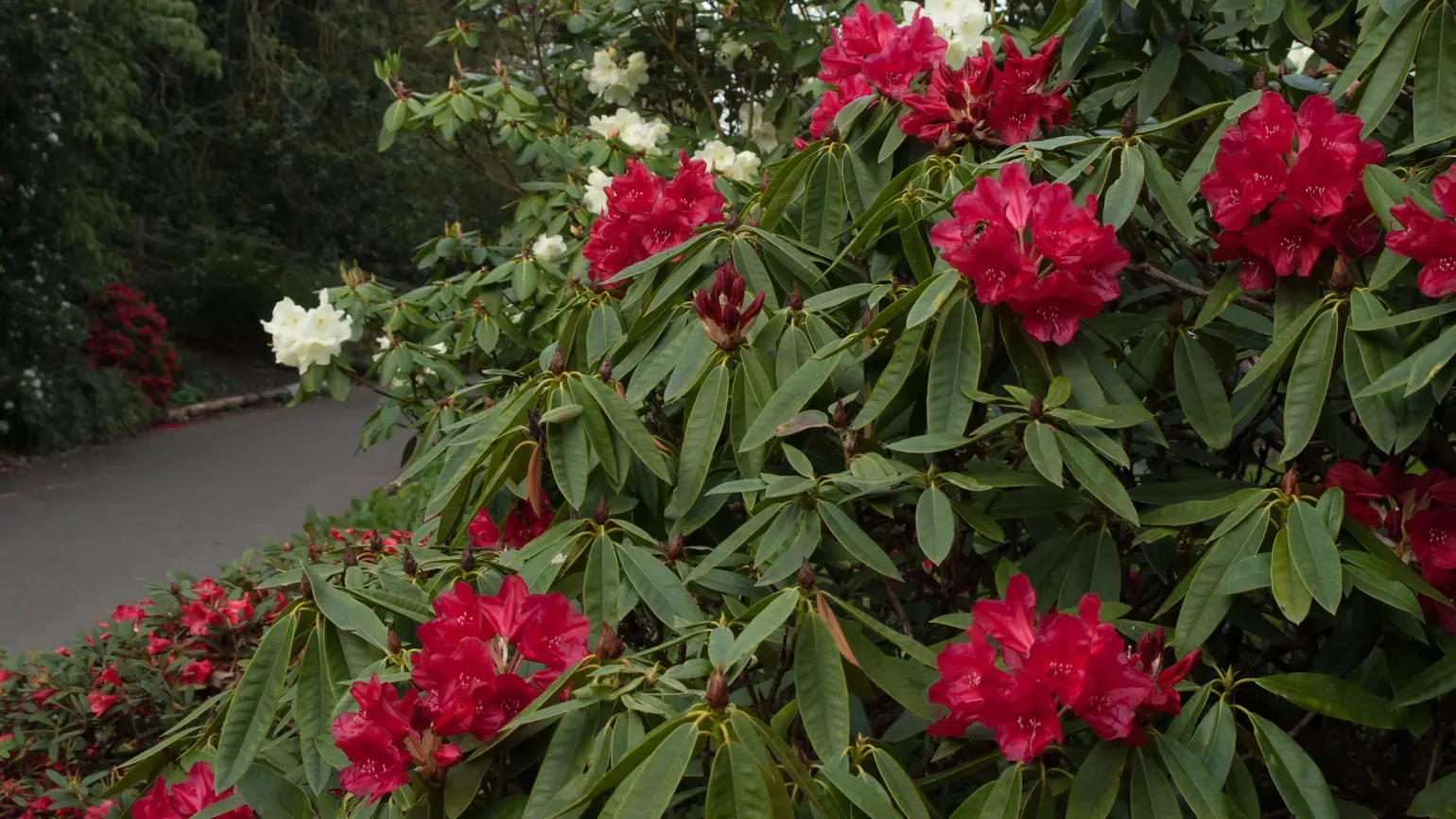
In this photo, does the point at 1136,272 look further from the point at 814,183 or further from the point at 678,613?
the point at 678,613

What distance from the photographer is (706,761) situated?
1240 mm

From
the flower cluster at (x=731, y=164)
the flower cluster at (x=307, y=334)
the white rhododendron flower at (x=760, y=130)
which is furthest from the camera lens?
the white rhododendron flower at (x=760, y=130)

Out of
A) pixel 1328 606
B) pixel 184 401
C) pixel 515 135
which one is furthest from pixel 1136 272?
Result: pixel 184 401

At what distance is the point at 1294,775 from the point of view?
111 centimetres

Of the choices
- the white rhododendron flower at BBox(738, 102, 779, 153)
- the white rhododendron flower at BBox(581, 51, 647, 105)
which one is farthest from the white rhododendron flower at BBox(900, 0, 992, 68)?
the white rhododendron flower at BBox(581, 51, 647, 105)

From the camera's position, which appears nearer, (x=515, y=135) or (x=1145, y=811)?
(x=1145, y=811)

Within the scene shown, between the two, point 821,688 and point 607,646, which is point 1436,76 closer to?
point 821,688

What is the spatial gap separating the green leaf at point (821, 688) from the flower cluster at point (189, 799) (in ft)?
2.20

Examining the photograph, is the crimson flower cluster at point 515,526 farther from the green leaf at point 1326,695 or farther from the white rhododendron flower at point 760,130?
the white rhododendron flower at point 760,130

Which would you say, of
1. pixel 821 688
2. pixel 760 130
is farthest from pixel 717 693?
pixel 760 130

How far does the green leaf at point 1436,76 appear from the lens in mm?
1373

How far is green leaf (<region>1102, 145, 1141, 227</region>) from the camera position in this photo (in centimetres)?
133

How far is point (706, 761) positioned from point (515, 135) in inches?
116

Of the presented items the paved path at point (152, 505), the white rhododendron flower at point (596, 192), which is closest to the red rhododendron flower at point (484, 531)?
the white rhododendron flower at point (596, 192)
